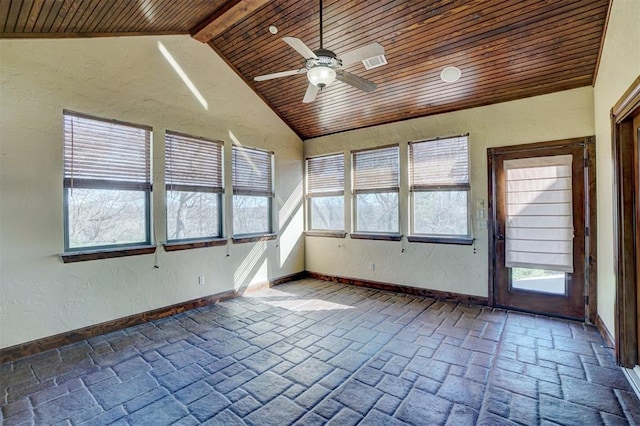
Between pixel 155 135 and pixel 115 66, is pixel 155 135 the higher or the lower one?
the lower one

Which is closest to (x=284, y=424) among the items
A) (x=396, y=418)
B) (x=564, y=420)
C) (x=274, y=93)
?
(x=396, y=418)

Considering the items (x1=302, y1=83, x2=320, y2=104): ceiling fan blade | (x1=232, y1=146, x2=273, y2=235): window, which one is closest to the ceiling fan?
(x1=302, y1=83, x2=320, y2=104): ceiling fan blade

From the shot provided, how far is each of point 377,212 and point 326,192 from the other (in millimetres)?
1135

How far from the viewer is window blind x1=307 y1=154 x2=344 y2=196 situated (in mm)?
5922

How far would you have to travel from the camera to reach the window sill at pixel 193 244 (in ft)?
13.7

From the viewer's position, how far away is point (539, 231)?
13.2ft

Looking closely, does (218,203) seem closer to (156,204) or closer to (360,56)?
(156,204)

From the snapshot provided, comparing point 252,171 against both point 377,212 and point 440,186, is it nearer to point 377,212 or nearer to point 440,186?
point 377,212

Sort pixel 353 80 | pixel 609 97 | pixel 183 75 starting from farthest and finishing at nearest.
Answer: pixel 183 75
pixel 609 97
pixel 353 80

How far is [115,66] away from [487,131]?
486 centimetres

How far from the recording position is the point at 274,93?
5.24m

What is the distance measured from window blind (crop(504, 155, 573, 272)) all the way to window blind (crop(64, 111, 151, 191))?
479 centimetres

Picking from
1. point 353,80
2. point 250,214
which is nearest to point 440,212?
point 353,80

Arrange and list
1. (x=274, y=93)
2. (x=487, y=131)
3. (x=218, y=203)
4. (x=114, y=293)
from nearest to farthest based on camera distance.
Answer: (x=114, y=293)
(x=487, y=131)
(x=218, y=203)
(x=274, y=93)
